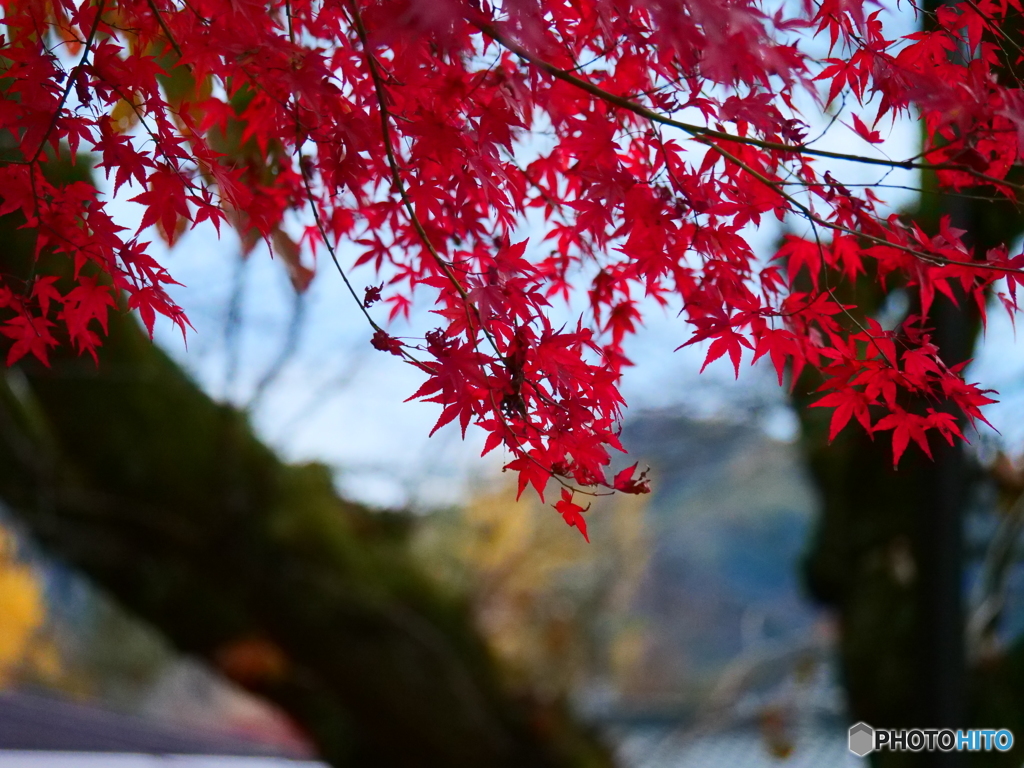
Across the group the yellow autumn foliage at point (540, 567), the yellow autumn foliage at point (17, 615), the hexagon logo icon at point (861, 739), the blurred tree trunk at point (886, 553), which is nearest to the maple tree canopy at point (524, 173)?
the blurred tree trunk at point (886, 553)

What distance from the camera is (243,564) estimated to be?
11.1 ft

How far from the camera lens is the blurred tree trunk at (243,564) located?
329 centimetres

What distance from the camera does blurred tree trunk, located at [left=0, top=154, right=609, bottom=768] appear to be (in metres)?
3.29

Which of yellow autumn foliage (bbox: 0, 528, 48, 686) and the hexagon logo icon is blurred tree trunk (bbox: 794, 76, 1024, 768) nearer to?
the hexagon logo icon

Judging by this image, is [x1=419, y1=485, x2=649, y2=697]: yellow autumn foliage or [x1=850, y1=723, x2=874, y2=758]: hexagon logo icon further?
[x1=419, y1=485, x2=649, y2=697]: yellow autumn foliage

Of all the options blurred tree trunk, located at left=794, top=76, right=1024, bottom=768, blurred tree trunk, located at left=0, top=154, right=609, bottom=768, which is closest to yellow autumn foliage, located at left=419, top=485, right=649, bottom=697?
blurred tree trunk, located at left=0, top=154, right=609, bottom=768

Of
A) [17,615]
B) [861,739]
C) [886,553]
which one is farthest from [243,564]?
[17,615]

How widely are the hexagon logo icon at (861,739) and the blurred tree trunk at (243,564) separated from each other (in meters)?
1.15

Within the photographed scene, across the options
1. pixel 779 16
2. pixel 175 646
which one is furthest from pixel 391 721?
pixel 779 16

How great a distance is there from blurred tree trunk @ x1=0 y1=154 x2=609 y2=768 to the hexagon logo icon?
115 cm

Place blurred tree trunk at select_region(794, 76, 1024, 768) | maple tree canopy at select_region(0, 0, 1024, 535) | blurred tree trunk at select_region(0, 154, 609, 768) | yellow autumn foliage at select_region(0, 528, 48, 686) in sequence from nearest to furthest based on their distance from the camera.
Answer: maple tree canopy at select_region(0, 0, 1024, 535), blurred tree trunk at select_region(794, 76, 1024, 768), blurred tree trunk at select_region(0, 154, 609, 768), yellow autumn foliage at select_region(0, 528, 48, 686)

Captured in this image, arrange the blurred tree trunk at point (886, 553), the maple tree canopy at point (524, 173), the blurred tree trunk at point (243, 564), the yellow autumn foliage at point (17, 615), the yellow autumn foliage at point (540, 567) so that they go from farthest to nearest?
the yellow autumn foliage at point (17, 615)
the yellow autumn foliage at point (540, 567)
the blurred tree trunk at point (243, 564)
the blurred tree trunk at point (886, 553)
the maple tree canopy at point (524, 173)

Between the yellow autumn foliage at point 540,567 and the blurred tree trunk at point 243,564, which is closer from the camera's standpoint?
the blurred tree trunk at point 243,564

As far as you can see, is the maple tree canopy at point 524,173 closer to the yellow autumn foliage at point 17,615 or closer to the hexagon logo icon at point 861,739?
the hexagon logo icon at point 861,739
